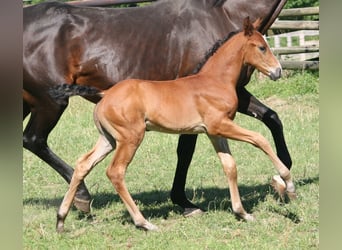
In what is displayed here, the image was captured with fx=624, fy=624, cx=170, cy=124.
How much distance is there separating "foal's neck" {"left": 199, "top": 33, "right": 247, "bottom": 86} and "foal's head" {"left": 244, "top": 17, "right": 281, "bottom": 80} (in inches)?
2.1

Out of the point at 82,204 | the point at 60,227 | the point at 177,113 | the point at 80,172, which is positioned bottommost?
the point at 82,204

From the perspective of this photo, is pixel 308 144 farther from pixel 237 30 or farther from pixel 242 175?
pixel 237 30

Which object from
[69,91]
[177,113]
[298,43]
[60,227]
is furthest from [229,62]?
[298,43]

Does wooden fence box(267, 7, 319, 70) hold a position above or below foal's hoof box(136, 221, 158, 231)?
below

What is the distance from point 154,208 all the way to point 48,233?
3.62 feet

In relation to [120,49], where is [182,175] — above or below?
below

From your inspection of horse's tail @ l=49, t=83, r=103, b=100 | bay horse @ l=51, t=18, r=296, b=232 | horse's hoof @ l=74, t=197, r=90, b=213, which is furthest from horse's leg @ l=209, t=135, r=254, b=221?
horse's hoof @ l=74, t=197, r=90, b=213

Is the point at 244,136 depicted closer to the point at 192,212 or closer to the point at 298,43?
the point at 192,212

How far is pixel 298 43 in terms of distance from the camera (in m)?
14.8

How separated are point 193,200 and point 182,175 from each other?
341 mm

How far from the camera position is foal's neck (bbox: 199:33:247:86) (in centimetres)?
475

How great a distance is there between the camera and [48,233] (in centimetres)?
452

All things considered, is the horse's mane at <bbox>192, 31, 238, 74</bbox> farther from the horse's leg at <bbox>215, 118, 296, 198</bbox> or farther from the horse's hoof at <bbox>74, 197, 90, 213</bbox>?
the horse's hoof at <bbox>74, 197, 90, 213</bbox>

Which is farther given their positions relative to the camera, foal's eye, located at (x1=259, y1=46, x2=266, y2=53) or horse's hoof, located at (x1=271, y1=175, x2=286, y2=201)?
horse's hoof, located at (x1=271, y1=175, x2=286, y2=201)
